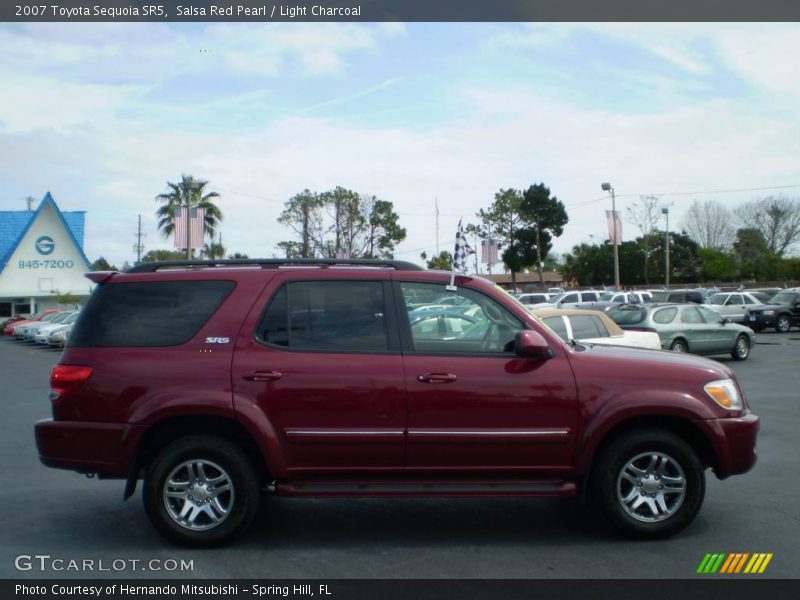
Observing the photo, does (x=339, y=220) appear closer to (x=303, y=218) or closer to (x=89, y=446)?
(x=303, y=218)

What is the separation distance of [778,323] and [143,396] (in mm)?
32338

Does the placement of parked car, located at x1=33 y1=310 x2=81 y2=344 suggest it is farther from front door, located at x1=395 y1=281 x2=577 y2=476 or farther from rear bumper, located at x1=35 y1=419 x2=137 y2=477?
front door, located at x1=395 y1=281 x2=577 y2=476

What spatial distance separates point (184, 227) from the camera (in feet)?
100

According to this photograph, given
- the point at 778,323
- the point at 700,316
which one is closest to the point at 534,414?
the point at 700,316

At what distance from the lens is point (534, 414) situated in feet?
18.9

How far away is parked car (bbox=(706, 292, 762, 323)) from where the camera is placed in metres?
33.5

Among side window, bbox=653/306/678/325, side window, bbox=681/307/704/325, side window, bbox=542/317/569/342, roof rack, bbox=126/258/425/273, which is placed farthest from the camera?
side window, bbox=681/307/704/325

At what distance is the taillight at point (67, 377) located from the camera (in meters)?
5.82

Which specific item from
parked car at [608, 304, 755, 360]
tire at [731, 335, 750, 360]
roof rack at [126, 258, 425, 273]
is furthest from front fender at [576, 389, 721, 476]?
tire at [731, 335, 750, 360]

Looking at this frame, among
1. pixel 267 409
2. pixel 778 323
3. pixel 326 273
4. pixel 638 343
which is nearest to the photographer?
pixel 267 409

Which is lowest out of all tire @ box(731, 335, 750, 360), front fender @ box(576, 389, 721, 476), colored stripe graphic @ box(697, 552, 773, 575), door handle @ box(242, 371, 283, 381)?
colored stripe graphic @ box(697, 552, 773, 575)

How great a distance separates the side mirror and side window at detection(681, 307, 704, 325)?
1518cm

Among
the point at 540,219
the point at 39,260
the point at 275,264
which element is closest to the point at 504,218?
the point at 540,219
